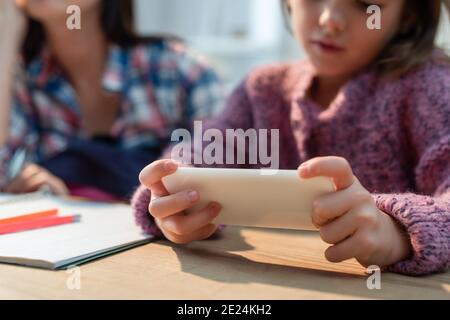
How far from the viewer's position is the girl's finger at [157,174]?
1.77ft

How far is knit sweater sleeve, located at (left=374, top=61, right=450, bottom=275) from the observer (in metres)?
0.52

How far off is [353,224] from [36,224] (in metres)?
0.36

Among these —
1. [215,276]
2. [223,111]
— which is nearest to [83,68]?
[223,111]

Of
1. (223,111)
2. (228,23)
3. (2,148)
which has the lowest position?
(2,148)

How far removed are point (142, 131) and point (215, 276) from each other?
757 millimetres

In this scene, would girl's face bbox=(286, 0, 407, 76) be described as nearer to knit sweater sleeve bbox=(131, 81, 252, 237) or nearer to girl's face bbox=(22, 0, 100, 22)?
knit sweater sleeve bbox=(131, 81, 252, 237)

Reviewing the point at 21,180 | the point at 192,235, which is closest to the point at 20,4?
the point at 21,180

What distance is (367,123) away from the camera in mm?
771

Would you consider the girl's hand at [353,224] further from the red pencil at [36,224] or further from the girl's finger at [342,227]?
the red pencil at [36,224]

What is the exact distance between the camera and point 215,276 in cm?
50

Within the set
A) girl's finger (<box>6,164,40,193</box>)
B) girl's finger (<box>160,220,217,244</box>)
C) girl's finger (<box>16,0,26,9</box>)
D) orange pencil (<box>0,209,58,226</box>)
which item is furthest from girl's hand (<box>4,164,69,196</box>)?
girl's finger (<box>16,0,26,9</box>)

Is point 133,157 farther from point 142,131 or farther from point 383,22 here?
point 383,22
